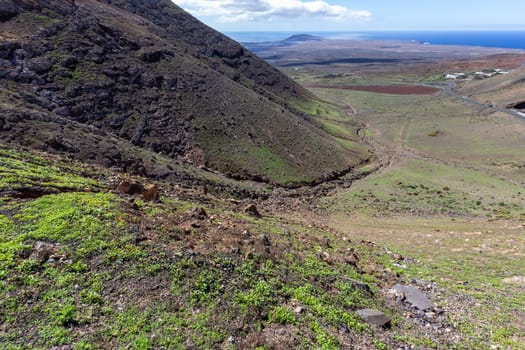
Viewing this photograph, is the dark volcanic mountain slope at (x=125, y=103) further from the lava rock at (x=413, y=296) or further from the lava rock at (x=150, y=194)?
the lava rock at (x=413, y=296)

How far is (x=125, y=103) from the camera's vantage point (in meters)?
33.2

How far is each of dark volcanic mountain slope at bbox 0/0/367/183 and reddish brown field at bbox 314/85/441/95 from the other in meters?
84.3

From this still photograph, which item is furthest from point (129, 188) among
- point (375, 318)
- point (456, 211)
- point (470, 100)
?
point (470, 100)

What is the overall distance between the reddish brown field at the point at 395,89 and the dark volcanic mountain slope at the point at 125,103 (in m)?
84.3

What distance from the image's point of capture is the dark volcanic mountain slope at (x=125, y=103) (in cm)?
2461

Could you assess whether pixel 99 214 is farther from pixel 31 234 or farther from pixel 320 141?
pixel 320 141

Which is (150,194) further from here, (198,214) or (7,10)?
(7,10)

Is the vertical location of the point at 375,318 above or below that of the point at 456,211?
above

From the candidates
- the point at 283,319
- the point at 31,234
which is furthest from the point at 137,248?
the point at 283,319

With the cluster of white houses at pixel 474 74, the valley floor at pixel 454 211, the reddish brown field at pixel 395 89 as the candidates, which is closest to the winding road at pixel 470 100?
the valley floor at pixel 454 211

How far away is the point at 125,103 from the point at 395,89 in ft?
388

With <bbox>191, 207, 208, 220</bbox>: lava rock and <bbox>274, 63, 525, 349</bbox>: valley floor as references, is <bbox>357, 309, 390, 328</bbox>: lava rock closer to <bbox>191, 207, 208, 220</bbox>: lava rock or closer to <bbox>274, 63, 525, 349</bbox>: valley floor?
<bbox>274, 63, 525, 349</bbox>: valley floor

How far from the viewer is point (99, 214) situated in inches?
455

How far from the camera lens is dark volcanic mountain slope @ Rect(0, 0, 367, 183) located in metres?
24.6
